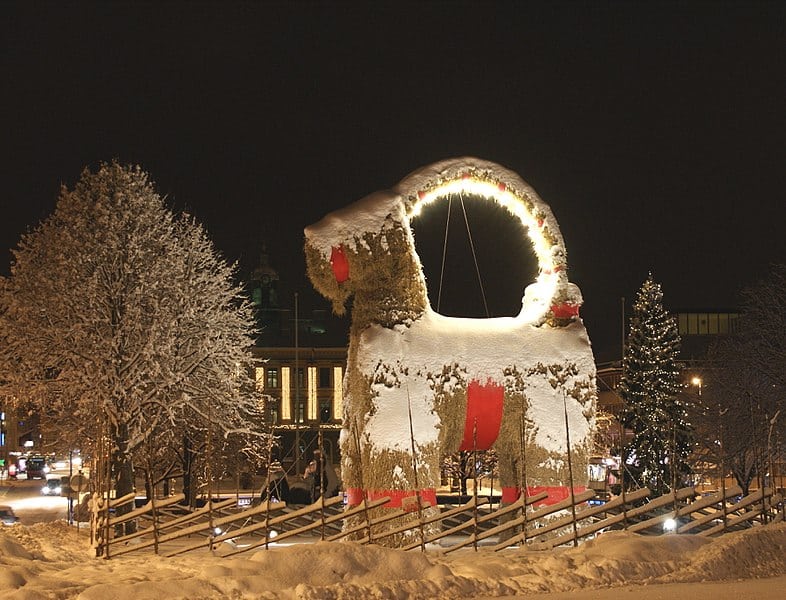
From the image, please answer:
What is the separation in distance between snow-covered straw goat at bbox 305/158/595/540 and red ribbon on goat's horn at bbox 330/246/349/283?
0.02 metres

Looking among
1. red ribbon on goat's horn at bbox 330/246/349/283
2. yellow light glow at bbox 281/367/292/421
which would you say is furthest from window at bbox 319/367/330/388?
red ribbon on goat's horn at bbox 330/246/349/283

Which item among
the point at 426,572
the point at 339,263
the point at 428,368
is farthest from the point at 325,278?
the point at 426,572

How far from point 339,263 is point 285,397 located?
2139 inches

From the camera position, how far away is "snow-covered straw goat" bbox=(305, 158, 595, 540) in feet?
44.7

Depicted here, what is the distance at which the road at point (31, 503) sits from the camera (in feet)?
111

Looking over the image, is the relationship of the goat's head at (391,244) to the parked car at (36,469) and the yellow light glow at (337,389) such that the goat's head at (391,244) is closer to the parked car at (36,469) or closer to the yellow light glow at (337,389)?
the yellow light glow at (337,389)

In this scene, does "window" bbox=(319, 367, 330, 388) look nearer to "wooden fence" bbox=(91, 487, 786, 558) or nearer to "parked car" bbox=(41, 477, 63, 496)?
"parked car" bbox=(41, 477, 63, 496)

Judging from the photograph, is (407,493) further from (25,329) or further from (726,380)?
(726,380)

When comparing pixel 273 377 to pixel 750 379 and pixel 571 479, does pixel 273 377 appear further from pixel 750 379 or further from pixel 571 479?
pixel 571 479

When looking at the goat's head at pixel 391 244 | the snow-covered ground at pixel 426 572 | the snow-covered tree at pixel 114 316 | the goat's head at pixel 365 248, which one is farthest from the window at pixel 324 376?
the goat's head at pixel 365 248

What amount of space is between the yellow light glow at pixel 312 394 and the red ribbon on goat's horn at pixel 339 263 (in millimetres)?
52623

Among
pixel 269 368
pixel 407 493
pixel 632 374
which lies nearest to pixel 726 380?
pixel 632 374

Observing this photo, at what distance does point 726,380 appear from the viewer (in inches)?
1371

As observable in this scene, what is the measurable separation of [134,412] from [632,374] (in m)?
19.5
